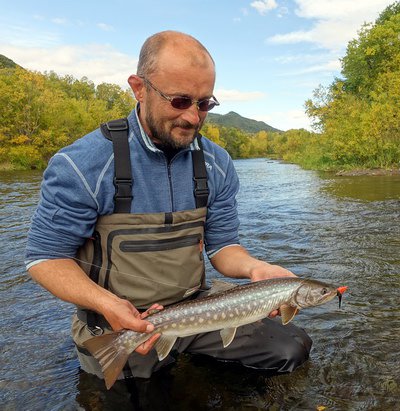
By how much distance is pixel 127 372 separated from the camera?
3393 millimetres

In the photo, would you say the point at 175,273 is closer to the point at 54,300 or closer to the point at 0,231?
the point at 54,300

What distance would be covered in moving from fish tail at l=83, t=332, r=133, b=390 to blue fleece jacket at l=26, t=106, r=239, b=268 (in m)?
0.67

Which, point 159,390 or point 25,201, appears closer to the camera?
point 159,390

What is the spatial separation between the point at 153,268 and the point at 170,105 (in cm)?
125

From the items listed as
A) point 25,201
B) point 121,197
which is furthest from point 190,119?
point 25,201

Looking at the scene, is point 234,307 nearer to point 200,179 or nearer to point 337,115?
point 200,179

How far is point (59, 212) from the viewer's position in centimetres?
305

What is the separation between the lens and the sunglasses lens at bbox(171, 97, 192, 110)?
3082 mm

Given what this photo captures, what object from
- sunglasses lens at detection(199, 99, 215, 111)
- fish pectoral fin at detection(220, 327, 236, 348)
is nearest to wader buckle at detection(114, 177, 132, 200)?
sunglasses lens at detection(199, 99, 215, 111)

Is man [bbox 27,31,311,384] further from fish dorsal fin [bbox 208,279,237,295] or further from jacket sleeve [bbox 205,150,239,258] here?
fish dorsal fin [bbox 208,279,237,295]

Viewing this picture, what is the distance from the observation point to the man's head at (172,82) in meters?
3.05

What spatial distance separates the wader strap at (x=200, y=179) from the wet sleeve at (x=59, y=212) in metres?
0.87

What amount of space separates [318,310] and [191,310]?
271 cm

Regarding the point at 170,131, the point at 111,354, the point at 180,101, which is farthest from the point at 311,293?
the point at 180,101
